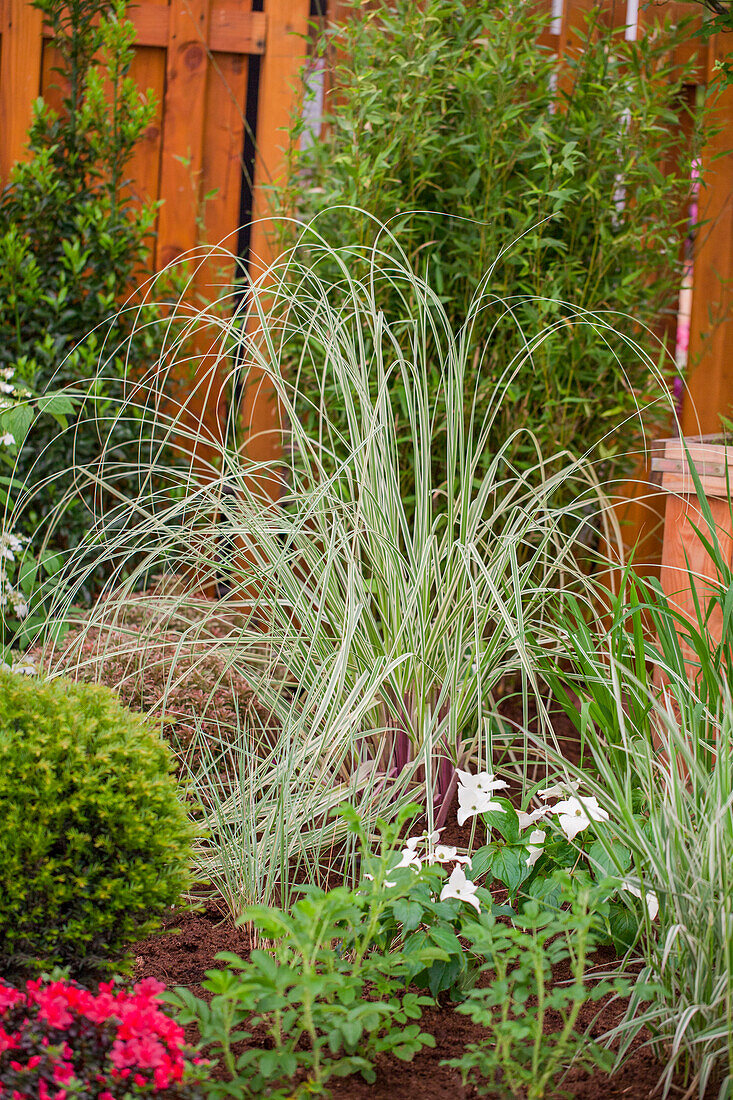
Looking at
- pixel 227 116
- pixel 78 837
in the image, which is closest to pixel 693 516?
pixel 78 837

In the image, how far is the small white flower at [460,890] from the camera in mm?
1422

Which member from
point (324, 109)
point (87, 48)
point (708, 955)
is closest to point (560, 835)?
point (708, 955)

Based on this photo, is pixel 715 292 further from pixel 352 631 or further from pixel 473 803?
pixel 473 803

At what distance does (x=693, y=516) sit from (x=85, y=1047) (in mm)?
1832

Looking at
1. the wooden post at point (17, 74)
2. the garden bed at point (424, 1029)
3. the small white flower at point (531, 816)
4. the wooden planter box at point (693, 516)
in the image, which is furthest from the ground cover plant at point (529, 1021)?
the wooden post at point (17, 74)

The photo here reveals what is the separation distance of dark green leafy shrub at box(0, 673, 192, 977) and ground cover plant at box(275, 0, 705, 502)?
1.58 metres

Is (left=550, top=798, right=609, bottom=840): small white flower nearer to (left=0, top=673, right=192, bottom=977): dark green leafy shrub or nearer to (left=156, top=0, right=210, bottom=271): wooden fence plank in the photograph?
(left=0, top=673, right=192, bottom=977): dark green leafy shrub

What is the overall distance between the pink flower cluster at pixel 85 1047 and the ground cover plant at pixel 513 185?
6.08 feet

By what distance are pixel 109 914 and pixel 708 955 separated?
82cm

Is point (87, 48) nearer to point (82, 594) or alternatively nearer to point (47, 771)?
point (82, 594)

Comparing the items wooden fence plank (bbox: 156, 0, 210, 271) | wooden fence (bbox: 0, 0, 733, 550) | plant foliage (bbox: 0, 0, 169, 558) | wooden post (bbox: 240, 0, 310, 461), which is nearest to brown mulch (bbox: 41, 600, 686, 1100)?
plant foliage (bbox: 0, 0, 169, 558)

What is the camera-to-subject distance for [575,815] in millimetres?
1545

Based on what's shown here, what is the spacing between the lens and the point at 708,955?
1.25m

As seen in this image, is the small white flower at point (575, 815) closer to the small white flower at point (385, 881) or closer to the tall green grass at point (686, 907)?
the tall green grass at point (686, 907)
